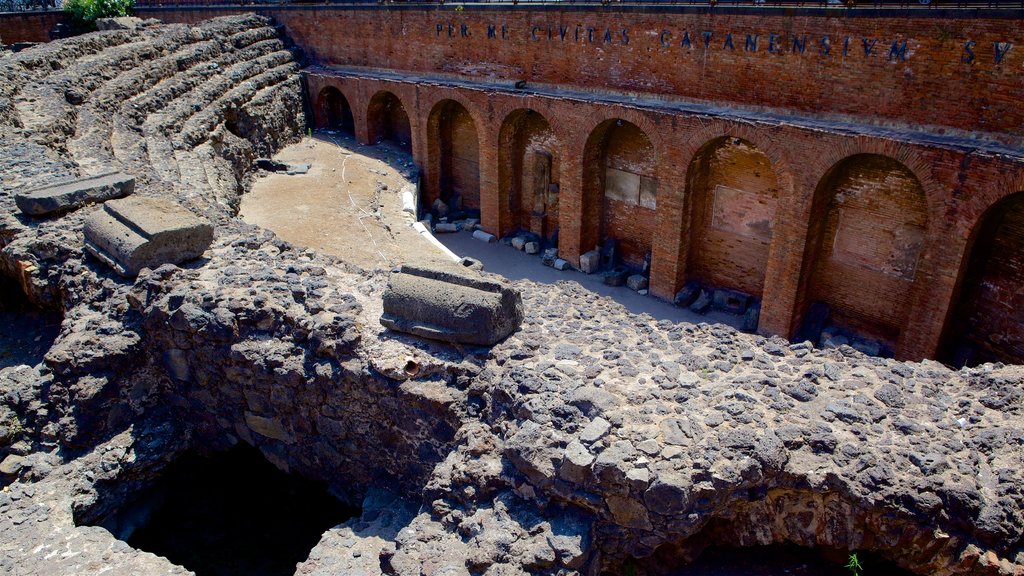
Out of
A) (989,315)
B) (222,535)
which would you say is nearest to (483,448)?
(222,535)

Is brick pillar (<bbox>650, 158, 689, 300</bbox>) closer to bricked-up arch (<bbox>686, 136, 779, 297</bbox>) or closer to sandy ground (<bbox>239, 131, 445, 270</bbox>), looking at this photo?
bricked-up arch (<bbox>686, 136, 779, 297</bbox>)

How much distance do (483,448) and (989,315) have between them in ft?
28.8

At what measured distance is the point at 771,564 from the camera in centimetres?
501

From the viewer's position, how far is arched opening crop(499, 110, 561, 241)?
15.6 metres

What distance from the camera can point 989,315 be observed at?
10312mm

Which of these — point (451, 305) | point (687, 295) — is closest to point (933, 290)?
point (687, 295)

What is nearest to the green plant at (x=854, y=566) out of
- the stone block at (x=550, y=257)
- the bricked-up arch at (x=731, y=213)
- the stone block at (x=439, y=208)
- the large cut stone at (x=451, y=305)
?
the large cut stone at (x=451, y=305)

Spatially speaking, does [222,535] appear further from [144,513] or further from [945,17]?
[945,17]

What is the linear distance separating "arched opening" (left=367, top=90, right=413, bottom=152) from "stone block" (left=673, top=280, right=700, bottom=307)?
8622mm

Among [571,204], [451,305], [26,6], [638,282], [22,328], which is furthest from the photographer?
[26,6]

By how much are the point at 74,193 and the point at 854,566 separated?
8.67m

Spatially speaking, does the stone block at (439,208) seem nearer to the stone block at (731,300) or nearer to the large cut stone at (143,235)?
the stone block at (731,300)

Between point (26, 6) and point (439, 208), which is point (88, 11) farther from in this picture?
point (439, 208)

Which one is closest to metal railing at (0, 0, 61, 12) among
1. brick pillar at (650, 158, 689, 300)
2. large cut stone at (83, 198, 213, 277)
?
large cut stone at (83, 198, 213, 277)
